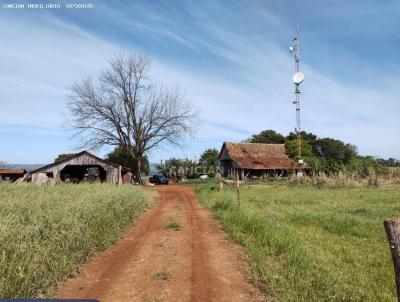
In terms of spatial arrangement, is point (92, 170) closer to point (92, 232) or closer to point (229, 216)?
point (229, 216)

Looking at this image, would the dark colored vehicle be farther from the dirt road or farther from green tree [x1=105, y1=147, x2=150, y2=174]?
the dirt road

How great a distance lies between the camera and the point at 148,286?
260 inches

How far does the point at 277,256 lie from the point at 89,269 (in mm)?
3902

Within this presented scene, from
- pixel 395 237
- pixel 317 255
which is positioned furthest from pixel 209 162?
pixel 395 237

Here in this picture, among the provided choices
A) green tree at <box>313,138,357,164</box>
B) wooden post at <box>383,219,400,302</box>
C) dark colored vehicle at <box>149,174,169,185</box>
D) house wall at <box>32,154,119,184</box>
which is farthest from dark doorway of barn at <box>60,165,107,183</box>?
green tree at <box>313,138,357,164</box>

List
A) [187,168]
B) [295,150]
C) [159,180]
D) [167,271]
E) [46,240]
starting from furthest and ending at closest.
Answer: [187,168] < [295,150] < [159,180] < [167,271] < [46,240]

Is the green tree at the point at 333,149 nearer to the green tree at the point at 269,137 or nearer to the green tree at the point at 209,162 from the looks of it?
the green tree at the point at 269,137

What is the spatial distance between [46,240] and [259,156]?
152ft

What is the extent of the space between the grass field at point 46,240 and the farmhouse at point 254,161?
125ft

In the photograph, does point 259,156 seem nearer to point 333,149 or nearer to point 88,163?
point 333,149

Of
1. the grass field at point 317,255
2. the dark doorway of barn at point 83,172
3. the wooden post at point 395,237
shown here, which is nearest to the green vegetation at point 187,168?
the dark doorway of barn at point 83,172

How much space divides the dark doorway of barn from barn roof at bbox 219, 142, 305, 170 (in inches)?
660

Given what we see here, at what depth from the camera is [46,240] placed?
22.2 feet

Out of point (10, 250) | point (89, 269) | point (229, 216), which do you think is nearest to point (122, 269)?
point (89, 269)
